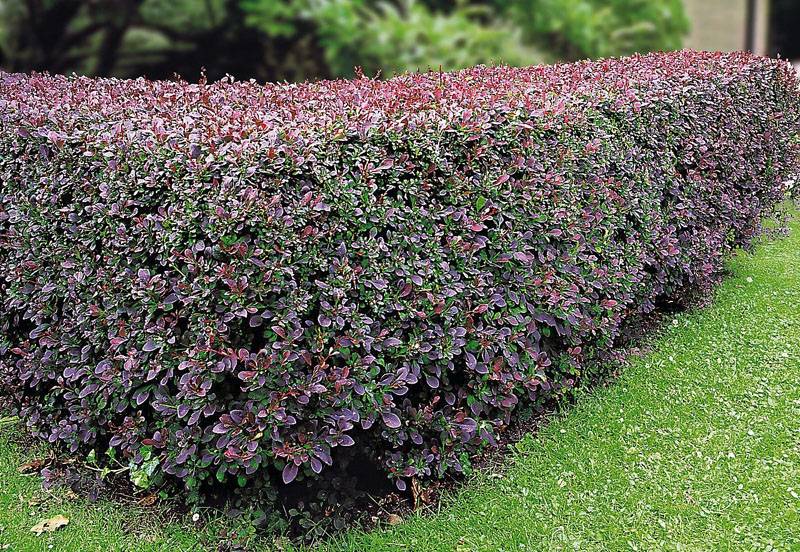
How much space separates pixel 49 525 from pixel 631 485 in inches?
85.8

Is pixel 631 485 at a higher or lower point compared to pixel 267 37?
lower

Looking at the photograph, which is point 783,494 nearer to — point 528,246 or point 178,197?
point 528,246

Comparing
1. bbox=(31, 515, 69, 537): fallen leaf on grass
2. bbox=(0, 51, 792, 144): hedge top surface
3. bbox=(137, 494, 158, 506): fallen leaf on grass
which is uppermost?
bbox=(0, 51, 792, 144): hedge top surface

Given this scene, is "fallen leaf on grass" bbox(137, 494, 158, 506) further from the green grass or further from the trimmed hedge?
the trimmed hedge

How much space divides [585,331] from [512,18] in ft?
17.7

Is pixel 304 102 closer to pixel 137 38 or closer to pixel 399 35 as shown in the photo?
pixel 399 35

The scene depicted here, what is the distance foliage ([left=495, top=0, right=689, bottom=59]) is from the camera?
25.6 feet

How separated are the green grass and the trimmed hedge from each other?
202mm

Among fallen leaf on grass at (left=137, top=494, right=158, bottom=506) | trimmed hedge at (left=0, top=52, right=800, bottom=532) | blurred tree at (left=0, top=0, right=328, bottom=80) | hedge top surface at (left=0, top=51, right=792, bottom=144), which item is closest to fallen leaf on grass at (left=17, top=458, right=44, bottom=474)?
trimmed hedge at (left=0, top=52, right=800, bottom=532)

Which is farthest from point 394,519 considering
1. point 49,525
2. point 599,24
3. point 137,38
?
point 599,24

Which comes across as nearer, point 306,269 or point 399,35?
point 306,269

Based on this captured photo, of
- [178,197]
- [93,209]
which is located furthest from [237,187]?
[93,209]

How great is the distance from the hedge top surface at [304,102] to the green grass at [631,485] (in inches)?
53.2

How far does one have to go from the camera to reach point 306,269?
234 centimetres
